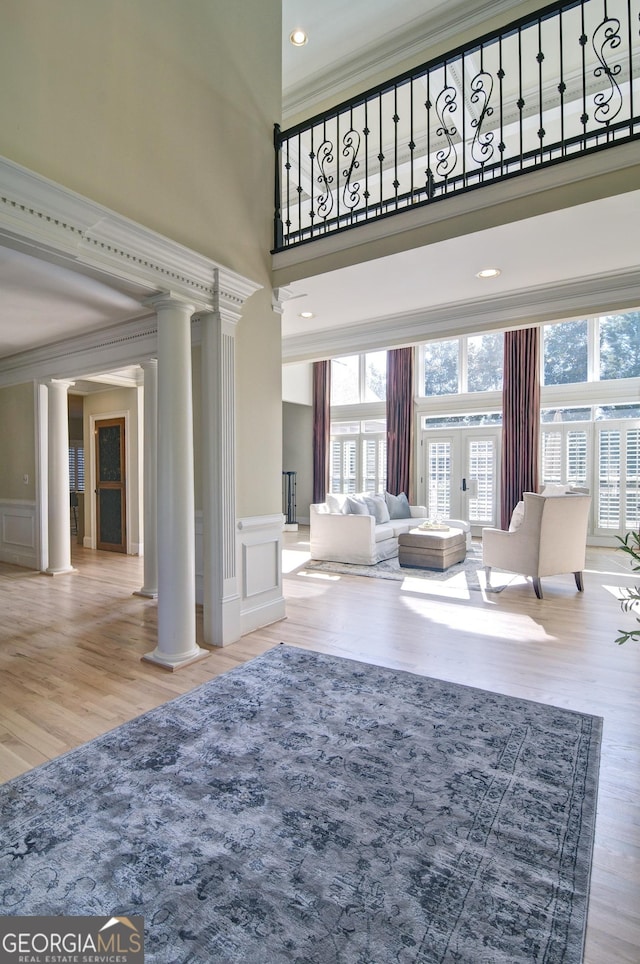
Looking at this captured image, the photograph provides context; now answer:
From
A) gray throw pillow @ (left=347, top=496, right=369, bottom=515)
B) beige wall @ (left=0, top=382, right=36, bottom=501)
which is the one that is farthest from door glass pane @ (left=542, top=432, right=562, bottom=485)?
beige wall @ (left=0, top=382, right=36, bottom=501)

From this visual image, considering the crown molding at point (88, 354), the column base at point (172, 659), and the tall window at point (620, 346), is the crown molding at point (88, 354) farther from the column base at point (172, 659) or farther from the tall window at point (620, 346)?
the tall window at point (620, 346)

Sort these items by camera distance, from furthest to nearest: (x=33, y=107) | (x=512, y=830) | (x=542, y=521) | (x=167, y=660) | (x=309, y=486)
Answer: (x=309, y=486), (x=542, y=521), (x=167, y=660), (x=33, y=107), (x=512, y=830)

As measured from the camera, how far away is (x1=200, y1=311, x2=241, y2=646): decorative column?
3580 mm

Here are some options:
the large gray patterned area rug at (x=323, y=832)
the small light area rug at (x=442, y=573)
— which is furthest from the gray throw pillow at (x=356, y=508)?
the large gray patterned area rug at (x=323, y=832)

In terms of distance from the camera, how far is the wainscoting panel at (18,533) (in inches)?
257

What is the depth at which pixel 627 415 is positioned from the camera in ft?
26.3

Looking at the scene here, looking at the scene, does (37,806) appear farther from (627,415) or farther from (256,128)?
(627,415)

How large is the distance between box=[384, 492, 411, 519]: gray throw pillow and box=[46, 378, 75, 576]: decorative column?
4794mm

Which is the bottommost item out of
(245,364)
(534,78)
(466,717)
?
(466,717)

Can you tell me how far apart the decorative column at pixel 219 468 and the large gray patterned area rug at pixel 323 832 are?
3.36ft

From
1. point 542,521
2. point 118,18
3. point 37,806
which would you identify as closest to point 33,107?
point 118,18

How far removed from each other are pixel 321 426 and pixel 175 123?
8.05 metres

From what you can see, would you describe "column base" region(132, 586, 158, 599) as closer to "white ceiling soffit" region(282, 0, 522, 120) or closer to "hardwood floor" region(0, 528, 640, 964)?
"hardwood floor" region(0, 528, 640, 964)

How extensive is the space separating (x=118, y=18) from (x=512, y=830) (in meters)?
4.60
